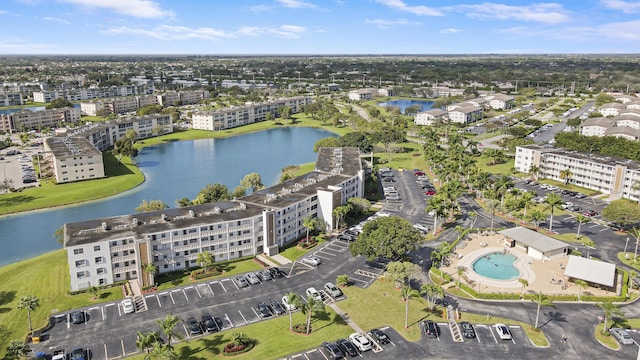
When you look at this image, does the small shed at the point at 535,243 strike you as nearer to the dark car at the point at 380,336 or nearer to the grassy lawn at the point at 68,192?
the dark car at the point at 380,336

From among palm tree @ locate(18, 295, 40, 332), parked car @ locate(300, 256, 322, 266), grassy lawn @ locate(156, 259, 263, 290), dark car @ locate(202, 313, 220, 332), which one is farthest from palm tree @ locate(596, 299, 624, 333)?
palm tree @ locate(18, 295, 40, 332)

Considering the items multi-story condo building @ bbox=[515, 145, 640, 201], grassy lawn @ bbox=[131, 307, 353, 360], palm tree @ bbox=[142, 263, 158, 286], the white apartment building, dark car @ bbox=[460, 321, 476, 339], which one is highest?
the white apartment building

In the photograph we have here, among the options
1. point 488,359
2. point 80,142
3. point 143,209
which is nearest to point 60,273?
point 143,209

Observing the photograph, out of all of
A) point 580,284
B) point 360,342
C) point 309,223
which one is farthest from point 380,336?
point 580,284

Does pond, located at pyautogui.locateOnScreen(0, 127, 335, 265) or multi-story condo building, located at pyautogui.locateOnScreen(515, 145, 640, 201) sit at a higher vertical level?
multi-story condo building, located at pyautogui.locateOnScreen(515, 145, 640, 201)

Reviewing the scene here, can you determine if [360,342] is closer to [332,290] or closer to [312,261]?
[332,290]

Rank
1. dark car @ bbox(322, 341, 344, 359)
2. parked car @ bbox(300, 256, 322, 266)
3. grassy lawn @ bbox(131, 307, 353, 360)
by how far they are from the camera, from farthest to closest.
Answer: parked car @ bbox(300, 256, 322, 266) → grassy lawn @ bbox(131, 307, 353, 360) → dark car @ bbox(322, 341, 344, 359)

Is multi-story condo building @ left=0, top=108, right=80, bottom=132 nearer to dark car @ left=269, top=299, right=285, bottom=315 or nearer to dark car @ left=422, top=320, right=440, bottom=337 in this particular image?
dark car @ left=269, top=299, right=285, bottom=315

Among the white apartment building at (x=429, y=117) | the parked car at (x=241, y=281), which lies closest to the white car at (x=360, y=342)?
the parked car at (x=241, y=281)
